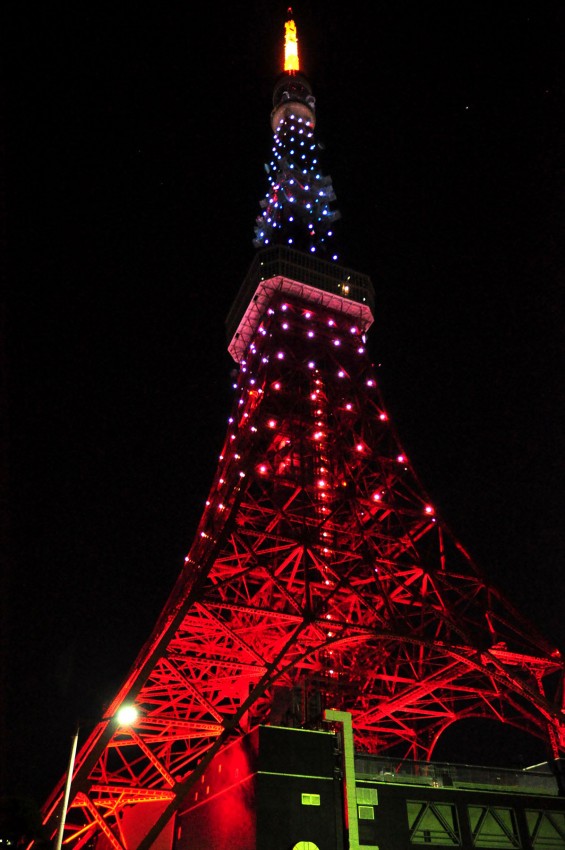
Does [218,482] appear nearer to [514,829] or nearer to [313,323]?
[313,323]

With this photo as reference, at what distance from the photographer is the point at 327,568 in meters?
20.3

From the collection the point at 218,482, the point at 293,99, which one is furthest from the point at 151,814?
the point at 293,99

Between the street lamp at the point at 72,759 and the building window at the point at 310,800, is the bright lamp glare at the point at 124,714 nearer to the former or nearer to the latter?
the street lamp at the point at 72,759

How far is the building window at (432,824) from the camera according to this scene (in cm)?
1606

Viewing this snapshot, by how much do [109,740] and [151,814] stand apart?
7059 mm

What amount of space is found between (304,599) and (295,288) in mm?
15501

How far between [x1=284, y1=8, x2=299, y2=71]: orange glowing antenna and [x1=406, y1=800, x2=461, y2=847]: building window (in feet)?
127

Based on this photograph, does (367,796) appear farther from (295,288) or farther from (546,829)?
(295,288)

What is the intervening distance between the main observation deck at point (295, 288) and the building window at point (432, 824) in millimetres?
20318

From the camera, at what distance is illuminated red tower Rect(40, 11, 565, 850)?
18.4m

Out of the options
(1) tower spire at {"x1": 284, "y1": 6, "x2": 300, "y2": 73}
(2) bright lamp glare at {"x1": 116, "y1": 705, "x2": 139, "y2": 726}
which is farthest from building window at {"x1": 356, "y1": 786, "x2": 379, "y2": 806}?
(1) tower spire at {"x1": 284, "y1": 6, "x2": 300, "y2": 73}

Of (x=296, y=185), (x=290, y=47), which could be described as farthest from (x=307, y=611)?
(x=290, y=47)

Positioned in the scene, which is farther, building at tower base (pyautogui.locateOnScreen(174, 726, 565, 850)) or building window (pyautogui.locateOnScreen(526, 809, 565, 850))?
building window (pyautogui.locateOnScreen(526, 809, 565, 850))

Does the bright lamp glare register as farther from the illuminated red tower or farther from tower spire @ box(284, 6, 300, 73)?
tower spire @ box(284, 6, 300, 73)
